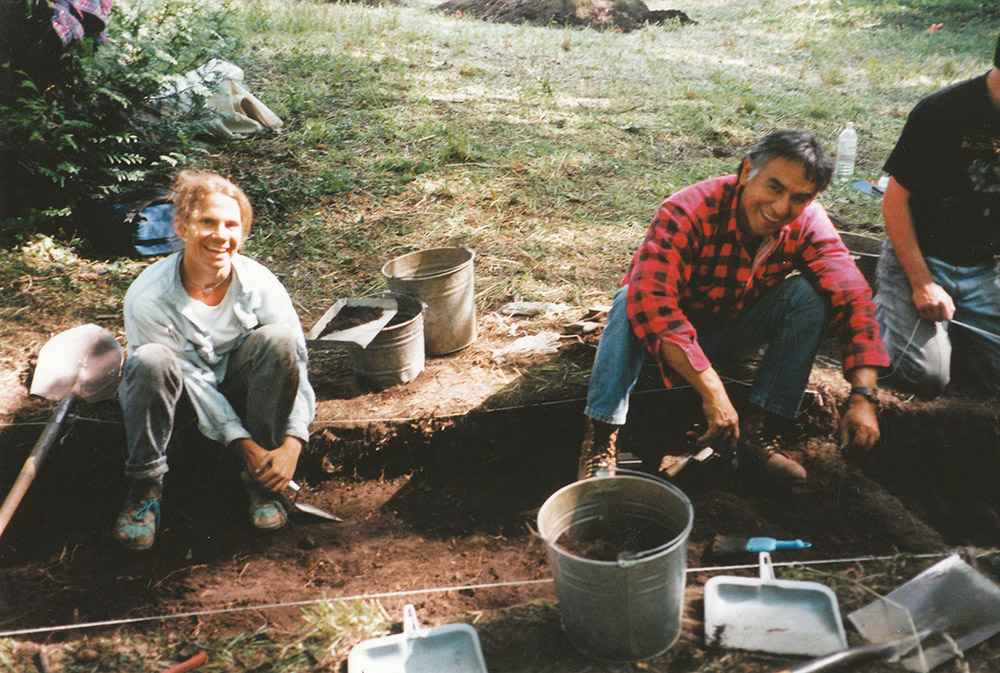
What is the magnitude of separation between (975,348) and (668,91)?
5.20 metres

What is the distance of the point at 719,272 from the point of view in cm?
262

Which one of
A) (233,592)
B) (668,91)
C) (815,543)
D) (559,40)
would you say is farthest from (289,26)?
(815,543)

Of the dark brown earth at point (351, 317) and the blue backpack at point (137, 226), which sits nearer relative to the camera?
the dark brown earth at point (351, 317)

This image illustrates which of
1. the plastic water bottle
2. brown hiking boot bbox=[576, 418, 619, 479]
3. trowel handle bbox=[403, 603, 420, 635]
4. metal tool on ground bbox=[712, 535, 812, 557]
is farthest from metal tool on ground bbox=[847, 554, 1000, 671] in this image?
the plastic water bottle

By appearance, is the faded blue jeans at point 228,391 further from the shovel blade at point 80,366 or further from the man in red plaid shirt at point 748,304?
the man in red plaid shirt at point 748,304

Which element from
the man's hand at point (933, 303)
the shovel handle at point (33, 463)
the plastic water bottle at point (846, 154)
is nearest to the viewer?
the shovel handle at point (33, 463)

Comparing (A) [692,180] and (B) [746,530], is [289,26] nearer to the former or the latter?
(A) [692,180]

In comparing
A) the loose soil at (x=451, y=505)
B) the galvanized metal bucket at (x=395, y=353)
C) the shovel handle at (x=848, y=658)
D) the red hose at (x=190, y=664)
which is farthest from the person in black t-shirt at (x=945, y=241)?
the red hose at (x=190, y=664)

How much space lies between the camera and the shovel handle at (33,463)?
2.33m

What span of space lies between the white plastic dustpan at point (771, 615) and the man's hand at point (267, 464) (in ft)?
5.03

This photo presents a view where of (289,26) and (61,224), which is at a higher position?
(289,26)

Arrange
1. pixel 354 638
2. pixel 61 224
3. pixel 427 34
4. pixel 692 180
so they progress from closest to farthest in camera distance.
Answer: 1. pixel 354 638
2. pixel 61 224
3. pixel 692 180
4. pixel 427 34

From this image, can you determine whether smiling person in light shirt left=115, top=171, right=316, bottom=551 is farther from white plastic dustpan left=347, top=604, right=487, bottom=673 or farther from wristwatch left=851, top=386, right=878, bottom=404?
wristwatch left=851, top=386, right=878, bottom=404

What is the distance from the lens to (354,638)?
2.17 metres
